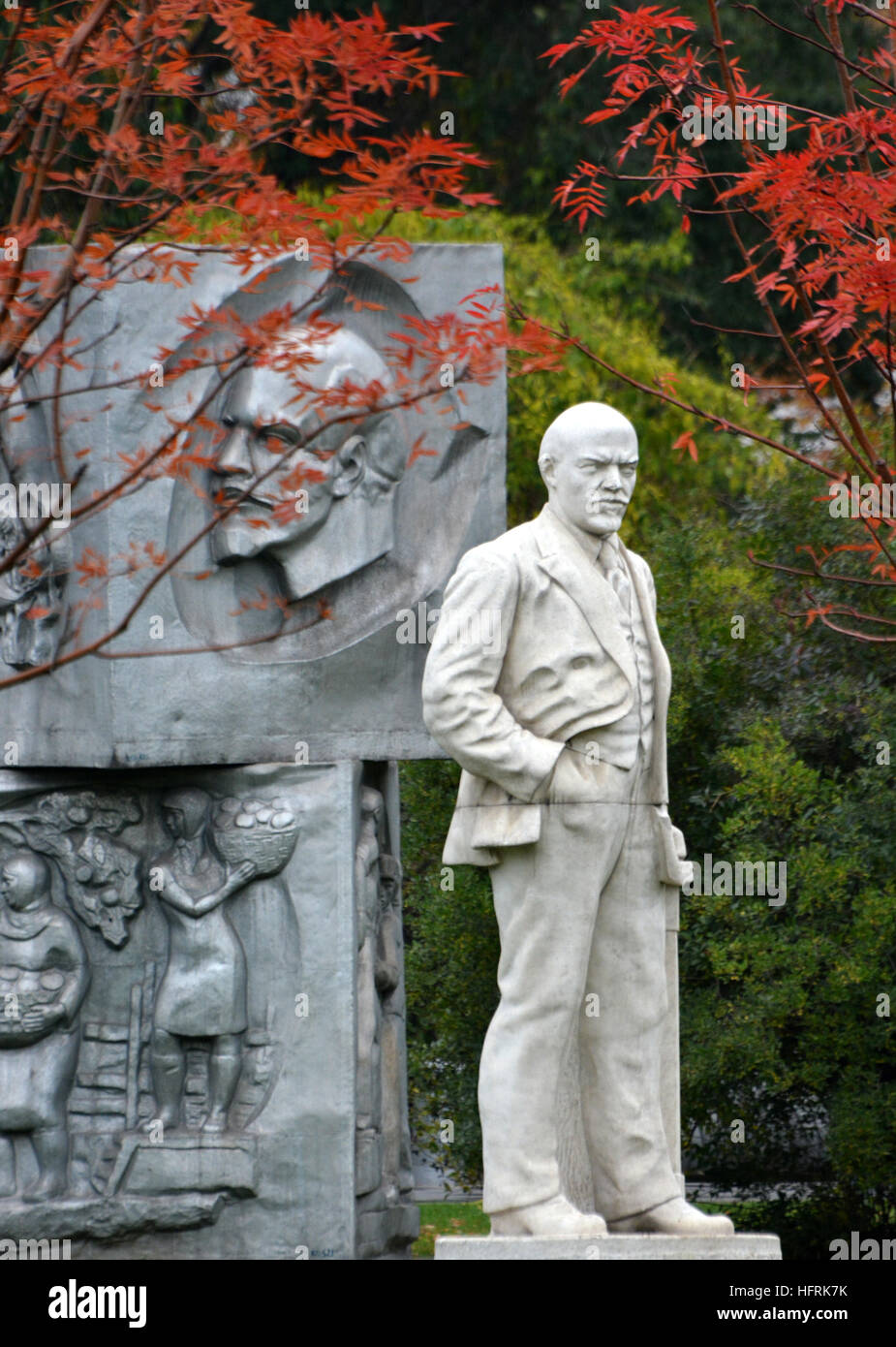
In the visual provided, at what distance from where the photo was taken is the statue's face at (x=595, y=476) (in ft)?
25.0

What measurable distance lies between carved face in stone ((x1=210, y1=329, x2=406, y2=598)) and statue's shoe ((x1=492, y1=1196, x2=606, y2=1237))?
344 centimetres

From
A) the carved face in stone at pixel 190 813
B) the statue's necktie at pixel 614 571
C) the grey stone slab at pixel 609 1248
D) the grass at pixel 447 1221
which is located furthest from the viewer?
the grass at pixel 447 1221

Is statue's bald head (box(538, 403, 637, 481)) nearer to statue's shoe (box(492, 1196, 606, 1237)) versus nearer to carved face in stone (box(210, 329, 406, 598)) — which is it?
carved face in stone (box(210, 329, 406, 598))

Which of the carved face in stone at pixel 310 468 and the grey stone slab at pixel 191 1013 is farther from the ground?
the carved face in stone at pixel 310 468

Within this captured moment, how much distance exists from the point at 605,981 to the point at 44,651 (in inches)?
133

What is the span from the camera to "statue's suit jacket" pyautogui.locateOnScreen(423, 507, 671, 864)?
7.40 metres

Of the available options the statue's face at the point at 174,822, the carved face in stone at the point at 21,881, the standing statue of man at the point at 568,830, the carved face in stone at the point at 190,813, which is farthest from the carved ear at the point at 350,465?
the standing statue of man at the point at 568,830

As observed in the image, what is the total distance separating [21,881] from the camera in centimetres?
992

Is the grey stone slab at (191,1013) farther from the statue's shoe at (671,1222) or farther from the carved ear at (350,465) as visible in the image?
the statue's shoe at (671,1222)

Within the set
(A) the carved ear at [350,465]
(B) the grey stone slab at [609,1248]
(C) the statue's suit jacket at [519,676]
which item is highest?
(A) the carved ear at [350,465]

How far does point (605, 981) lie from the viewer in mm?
7590

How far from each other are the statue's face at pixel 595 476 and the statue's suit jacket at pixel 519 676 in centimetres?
10

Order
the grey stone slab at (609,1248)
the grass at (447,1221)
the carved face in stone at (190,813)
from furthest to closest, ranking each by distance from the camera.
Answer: the grass at (447,1221)
the carved face in stone at (190,813)
the grey stone slab at (609,1248)

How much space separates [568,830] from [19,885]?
3337 millimetres
